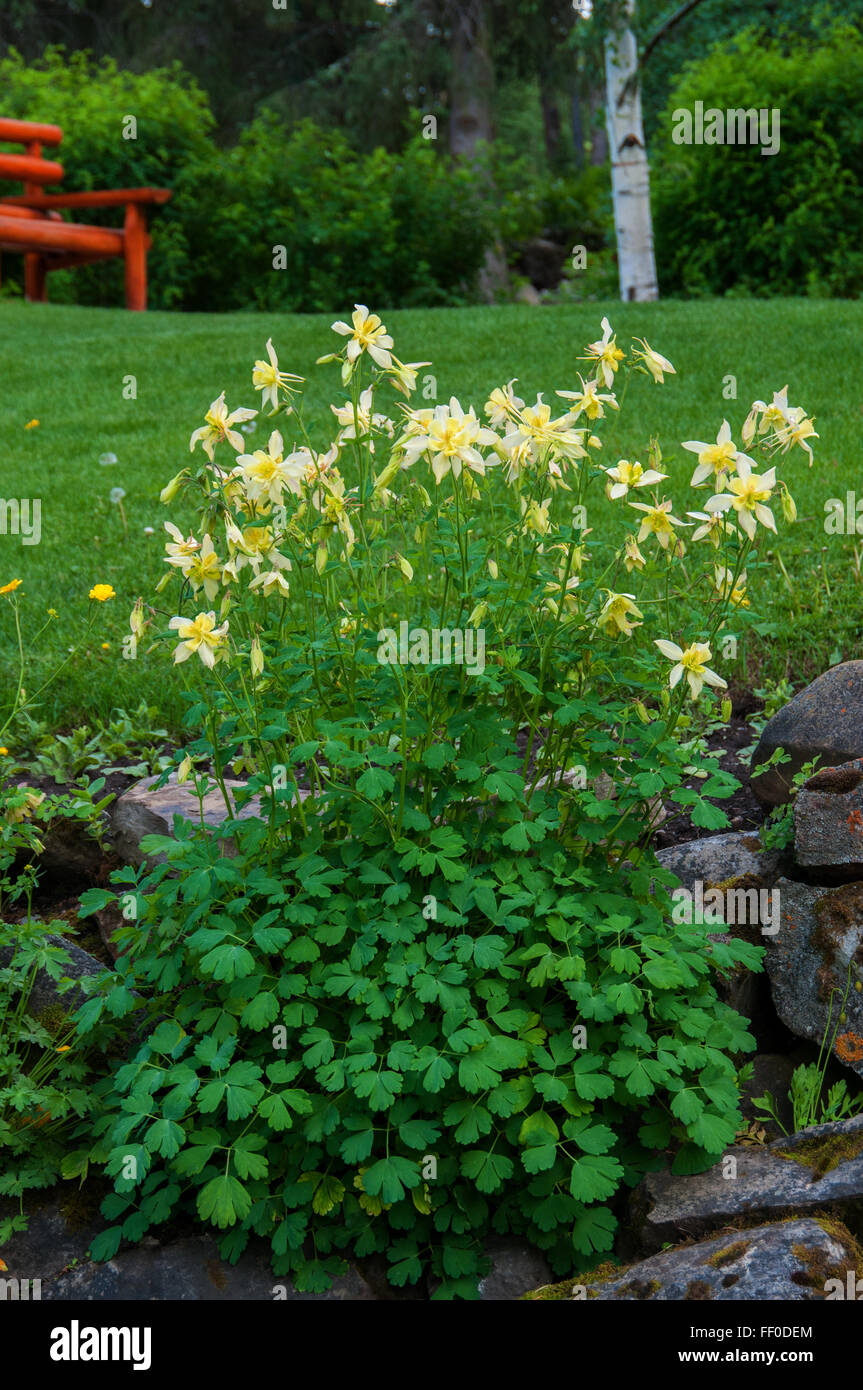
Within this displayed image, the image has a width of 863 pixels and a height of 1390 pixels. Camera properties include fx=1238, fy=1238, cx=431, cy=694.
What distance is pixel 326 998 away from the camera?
8.52 ft

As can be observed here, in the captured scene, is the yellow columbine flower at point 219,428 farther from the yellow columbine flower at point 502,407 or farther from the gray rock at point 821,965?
the gray rock at point 821,965

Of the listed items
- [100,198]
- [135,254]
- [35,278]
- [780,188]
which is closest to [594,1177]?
[100,198]

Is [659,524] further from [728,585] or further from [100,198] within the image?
[100,198]

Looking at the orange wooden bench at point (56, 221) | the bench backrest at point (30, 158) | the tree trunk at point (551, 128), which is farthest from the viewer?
the tree trunk at point (551, 128)

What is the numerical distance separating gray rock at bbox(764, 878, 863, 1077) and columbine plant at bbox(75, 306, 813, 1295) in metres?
0.32

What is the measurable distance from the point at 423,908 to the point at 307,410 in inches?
207

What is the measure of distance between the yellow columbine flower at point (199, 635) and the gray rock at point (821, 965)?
151cm

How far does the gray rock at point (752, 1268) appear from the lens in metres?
2.17

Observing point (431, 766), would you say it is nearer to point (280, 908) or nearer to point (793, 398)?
point (280, 908)

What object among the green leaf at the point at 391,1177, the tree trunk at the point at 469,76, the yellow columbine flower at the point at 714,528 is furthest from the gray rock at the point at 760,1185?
the tree trunk at the point at 469,76

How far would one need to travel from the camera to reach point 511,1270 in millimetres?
2516

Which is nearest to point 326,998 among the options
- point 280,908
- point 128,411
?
point 280,908

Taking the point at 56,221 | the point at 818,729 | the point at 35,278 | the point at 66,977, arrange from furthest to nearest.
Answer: the point at 35,278, the point at 56,221, the point at 818,729, the point at 66,977

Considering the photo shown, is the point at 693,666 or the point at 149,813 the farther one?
the point at 149,813
